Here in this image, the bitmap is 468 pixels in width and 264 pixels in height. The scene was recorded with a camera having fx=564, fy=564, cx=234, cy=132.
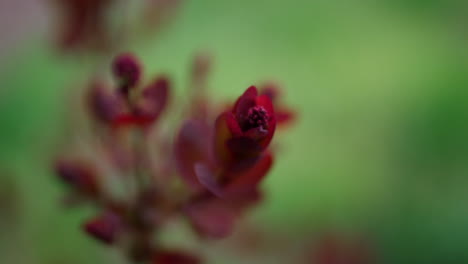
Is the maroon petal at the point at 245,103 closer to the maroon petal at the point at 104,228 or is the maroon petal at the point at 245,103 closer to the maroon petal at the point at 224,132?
the maroon petal at the point at 224,132

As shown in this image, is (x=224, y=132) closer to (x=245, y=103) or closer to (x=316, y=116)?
(x=245, y=103)

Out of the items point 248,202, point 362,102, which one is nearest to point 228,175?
point 248,202

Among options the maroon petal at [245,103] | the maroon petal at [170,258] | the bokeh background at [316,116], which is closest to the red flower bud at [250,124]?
the maroon petal at [245,103]

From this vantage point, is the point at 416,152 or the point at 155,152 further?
the point at 416,152

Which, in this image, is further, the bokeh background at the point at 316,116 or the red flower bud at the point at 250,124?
the bokeh background at the point at 316,116

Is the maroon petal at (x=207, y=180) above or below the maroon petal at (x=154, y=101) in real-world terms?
below

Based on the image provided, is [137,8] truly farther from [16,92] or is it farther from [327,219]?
[327,219]

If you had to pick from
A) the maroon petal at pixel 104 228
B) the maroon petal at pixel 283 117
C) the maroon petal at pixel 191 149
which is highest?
the maroon petal at pixel 283 117

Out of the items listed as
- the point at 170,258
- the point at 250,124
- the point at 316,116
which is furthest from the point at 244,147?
the point at 316,116
